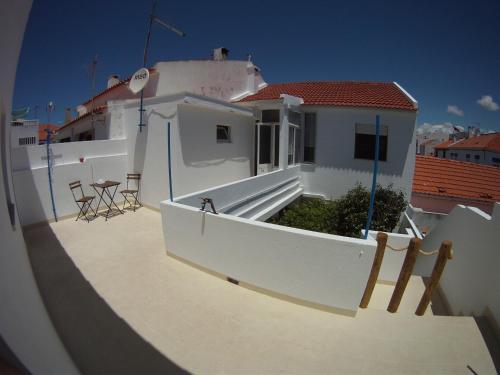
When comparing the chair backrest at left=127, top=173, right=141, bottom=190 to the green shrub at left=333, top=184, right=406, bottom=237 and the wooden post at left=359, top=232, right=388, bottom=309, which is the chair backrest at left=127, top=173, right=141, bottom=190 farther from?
the wooden post at left=359, top=232, right=388, bottom=309

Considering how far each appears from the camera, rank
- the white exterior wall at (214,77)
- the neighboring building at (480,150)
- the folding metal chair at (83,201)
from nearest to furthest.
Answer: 1. the folding metal chair at (83,201)
2. the white exterior wall at (214,77)
3. the neighboring building at (480,150)

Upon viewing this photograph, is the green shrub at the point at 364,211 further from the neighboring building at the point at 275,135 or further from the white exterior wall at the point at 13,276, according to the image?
the white exterior wall at the point at 13,276

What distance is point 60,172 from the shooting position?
801cm

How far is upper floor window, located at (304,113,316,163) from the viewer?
12.0 m

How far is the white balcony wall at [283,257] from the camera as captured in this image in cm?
415

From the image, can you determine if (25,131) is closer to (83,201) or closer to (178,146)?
(83,201)

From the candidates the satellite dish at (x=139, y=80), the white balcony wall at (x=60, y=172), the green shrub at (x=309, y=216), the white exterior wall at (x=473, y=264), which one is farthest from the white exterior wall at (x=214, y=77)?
the white exterior wall at (x=473, y=264)

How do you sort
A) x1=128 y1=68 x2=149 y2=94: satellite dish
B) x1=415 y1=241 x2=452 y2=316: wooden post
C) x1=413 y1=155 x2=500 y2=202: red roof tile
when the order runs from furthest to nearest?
x1=413 y1=155 x2=500 y2=202: red roof tile < x1=128 y1=68 x2=149 y2=94: satellite dish < x1=415 y1=241 x2=452 y2=316: wooden post

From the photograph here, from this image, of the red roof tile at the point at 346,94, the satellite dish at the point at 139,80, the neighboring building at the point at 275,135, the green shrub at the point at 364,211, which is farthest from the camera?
the red roof tile at the point at 346,94

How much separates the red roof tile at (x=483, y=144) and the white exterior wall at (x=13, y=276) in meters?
55.4

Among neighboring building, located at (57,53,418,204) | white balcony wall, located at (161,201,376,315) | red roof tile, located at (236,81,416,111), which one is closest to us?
white balcony wall, located at (161,201,376,315)

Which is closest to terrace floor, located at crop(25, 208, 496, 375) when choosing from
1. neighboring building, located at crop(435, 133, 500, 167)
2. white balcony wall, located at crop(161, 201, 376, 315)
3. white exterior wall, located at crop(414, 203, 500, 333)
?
white balcony wall, located at crop(161, 201, 376, 315)

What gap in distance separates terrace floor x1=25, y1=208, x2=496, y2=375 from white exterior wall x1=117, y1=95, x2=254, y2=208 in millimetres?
3767

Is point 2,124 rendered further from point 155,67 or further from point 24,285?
point 155,67
